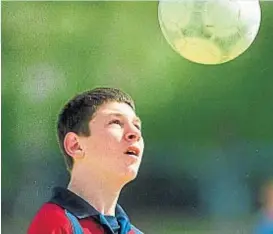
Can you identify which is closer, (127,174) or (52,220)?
(52,220)

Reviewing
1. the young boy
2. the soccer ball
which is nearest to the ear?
the young boy

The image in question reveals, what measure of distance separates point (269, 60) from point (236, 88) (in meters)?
0.11

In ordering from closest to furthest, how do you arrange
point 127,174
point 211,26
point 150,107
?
point 127,174
point 211,26
point 150,107

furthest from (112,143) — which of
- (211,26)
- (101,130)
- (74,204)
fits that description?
(211,26)

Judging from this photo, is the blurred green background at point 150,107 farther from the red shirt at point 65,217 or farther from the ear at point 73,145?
the red shirt at point 65,217

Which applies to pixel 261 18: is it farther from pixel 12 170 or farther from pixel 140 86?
pixel 12 170

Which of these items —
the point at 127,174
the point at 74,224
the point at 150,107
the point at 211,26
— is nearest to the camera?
the point at 74,224

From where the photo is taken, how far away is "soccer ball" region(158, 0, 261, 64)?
6.53 ft

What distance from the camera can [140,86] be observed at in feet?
6.97

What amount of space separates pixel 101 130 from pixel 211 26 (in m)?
0.37

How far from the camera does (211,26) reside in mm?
1984

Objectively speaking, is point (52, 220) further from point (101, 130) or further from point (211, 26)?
point (211, 26)

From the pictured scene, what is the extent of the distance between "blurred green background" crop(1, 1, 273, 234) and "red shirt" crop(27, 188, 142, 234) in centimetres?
29

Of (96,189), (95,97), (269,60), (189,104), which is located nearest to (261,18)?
(269,60)
